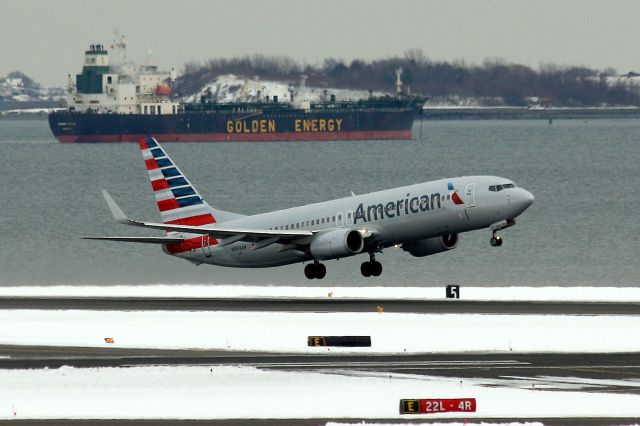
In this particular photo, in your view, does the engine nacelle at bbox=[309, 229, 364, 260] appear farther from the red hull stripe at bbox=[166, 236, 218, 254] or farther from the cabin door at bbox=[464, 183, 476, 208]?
the red hull stripe at bbox=[166, 236, 218, 254]

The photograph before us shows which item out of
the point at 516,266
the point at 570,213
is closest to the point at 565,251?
the point at 516,266

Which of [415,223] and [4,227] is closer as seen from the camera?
[415,223]

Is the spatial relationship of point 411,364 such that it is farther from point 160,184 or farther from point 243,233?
point 160,184

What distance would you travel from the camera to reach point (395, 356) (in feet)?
135

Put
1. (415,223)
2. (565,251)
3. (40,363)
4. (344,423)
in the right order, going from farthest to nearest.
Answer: (565,251)
(415,223)
(40,363)
(344,423)

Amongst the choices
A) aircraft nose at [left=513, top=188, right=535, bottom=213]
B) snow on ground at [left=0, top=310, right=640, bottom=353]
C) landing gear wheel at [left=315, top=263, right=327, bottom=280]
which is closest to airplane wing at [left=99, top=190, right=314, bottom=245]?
landing gear wheel at [left=315, top=263, right=327, bottom=280]

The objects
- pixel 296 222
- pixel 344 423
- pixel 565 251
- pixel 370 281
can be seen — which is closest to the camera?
pixel 344 423

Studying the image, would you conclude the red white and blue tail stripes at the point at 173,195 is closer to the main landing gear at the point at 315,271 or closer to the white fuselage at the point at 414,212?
the white fuselage at the point at 414,212

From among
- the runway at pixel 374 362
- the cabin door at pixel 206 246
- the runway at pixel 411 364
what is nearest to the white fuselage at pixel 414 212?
the cabin door at pixel 206 246

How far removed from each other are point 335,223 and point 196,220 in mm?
8423

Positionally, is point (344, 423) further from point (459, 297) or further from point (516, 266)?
point (516, 266)

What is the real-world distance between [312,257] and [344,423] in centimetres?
3174

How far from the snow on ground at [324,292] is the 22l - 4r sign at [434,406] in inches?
1107

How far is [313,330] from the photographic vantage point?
156ft
